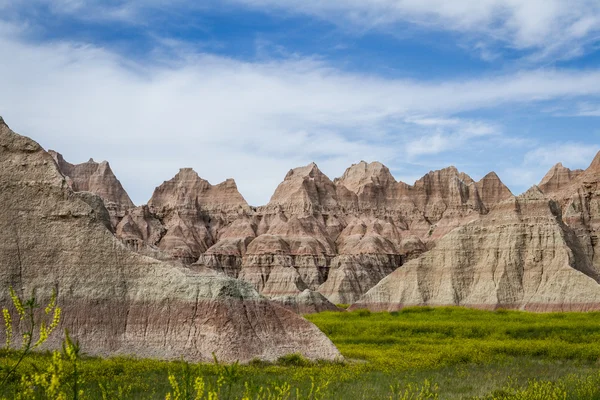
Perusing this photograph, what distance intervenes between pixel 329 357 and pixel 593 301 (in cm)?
5085

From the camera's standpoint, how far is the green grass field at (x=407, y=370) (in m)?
19.1

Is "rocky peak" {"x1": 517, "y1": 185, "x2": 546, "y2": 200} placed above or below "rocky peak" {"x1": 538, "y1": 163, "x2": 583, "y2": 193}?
below

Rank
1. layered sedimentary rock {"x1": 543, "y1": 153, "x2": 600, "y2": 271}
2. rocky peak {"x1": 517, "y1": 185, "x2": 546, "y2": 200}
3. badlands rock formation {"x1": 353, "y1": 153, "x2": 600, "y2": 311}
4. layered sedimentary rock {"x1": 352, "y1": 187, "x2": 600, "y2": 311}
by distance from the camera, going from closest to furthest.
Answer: badlands rock formation {"x1": 353, "y1": 153, "x2": 600, "y2": 311}, layered sedimentary rock {"x1": 352, "y1": 187, "x2": 600, "y2": 311}, rocky peak {"x1": 517, "y1": 185, "x2": 546, "y2": 200}, layered sedimentary rock {"x1": 543, "y1": 153, "x2": 600, "y2": 271}

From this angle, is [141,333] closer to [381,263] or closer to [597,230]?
[381,263]

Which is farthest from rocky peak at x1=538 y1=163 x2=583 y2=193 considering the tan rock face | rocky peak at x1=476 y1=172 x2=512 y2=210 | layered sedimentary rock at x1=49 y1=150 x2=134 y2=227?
layered sedimentary rock at x1=49 y1=150 x2=134 y2=227

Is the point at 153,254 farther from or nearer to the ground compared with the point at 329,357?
farther from the ground

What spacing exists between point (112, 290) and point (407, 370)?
13.1 meters

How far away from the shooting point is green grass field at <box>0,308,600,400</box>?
19.1 m

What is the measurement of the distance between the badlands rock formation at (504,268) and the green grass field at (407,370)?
25.8 m

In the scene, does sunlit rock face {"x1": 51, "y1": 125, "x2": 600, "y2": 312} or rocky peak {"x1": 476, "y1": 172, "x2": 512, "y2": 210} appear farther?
rocky peak {"x1": 476, "y1": 172, "x2": 512, "y2": 210}

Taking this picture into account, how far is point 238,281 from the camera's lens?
109ft

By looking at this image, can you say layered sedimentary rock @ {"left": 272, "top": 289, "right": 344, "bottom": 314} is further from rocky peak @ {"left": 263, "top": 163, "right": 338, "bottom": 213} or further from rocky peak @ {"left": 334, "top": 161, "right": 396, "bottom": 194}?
rocky peak @ {"left": 334, "top": 161, "right": 396, "bottom": 194}

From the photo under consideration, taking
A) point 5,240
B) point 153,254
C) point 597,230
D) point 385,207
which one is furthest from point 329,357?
point 385,207

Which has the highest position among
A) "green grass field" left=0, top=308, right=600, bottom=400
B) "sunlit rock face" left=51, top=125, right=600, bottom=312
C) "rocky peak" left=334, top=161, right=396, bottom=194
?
"rocky peak" left=334, top=161, right=396, bottom=194
